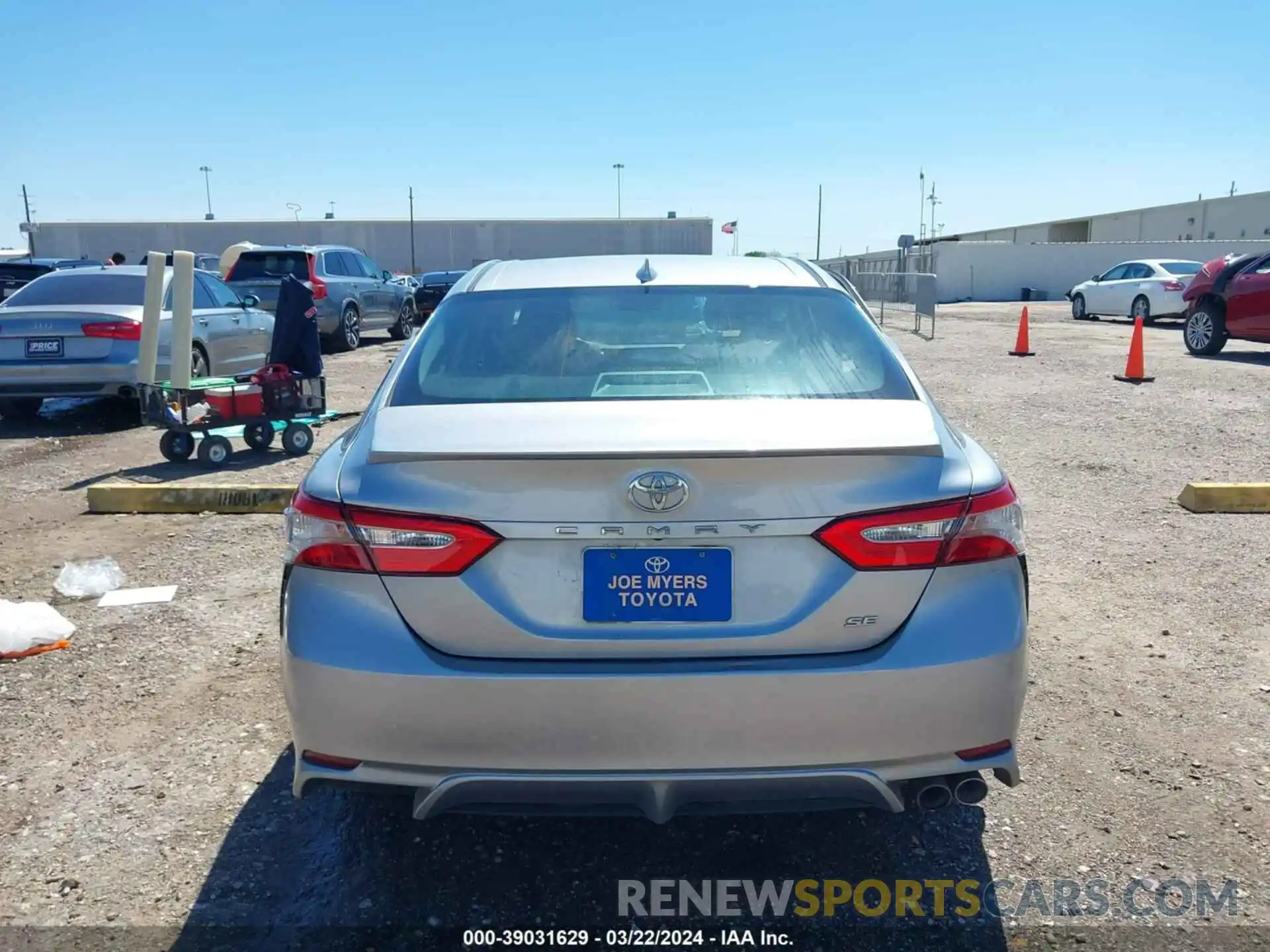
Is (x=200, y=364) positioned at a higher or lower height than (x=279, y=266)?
lower

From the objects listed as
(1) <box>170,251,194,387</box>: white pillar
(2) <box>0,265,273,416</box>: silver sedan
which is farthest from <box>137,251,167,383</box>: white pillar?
(2) <box>0,265,273,416</box>: silver sedan

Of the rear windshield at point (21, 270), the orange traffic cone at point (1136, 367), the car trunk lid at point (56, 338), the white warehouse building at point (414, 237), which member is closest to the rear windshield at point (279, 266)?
the rear windshield at point (21, 270)

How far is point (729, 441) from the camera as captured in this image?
2.41 m

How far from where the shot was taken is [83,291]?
33.8 ft

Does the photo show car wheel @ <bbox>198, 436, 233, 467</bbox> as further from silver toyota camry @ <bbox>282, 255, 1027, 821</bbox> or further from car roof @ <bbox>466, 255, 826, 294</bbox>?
silver toyota camry @ <bbox>282, 255, 1027, 821</bbox>

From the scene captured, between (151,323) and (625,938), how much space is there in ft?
25.1

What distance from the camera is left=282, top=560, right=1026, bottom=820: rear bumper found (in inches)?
92.0

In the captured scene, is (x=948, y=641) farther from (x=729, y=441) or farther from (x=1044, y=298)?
(x=1044, y=298)

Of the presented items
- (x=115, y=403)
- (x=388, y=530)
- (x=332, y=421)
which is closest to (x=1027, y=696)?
(x=388, y=530)

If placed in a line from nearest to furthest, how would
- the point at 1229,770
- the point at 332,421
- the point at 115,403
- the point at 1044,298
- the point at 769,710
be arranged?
the point at 769,710, the point at 1229,770, the point at 332,421, the point at 115,403, the point at 1044,298

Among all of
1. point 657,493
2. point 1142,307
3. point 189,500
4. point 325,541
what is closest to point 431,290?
point 1142,307

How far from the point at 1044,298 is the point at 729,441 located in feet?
148

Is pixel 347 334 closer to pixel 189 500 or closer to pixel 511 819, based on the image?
pixel 189 500

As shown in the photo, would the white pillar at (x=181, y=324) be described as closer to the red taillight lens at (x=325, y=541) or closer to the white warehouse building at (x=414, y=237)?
the red taillight lens at (x=325, y=541)
